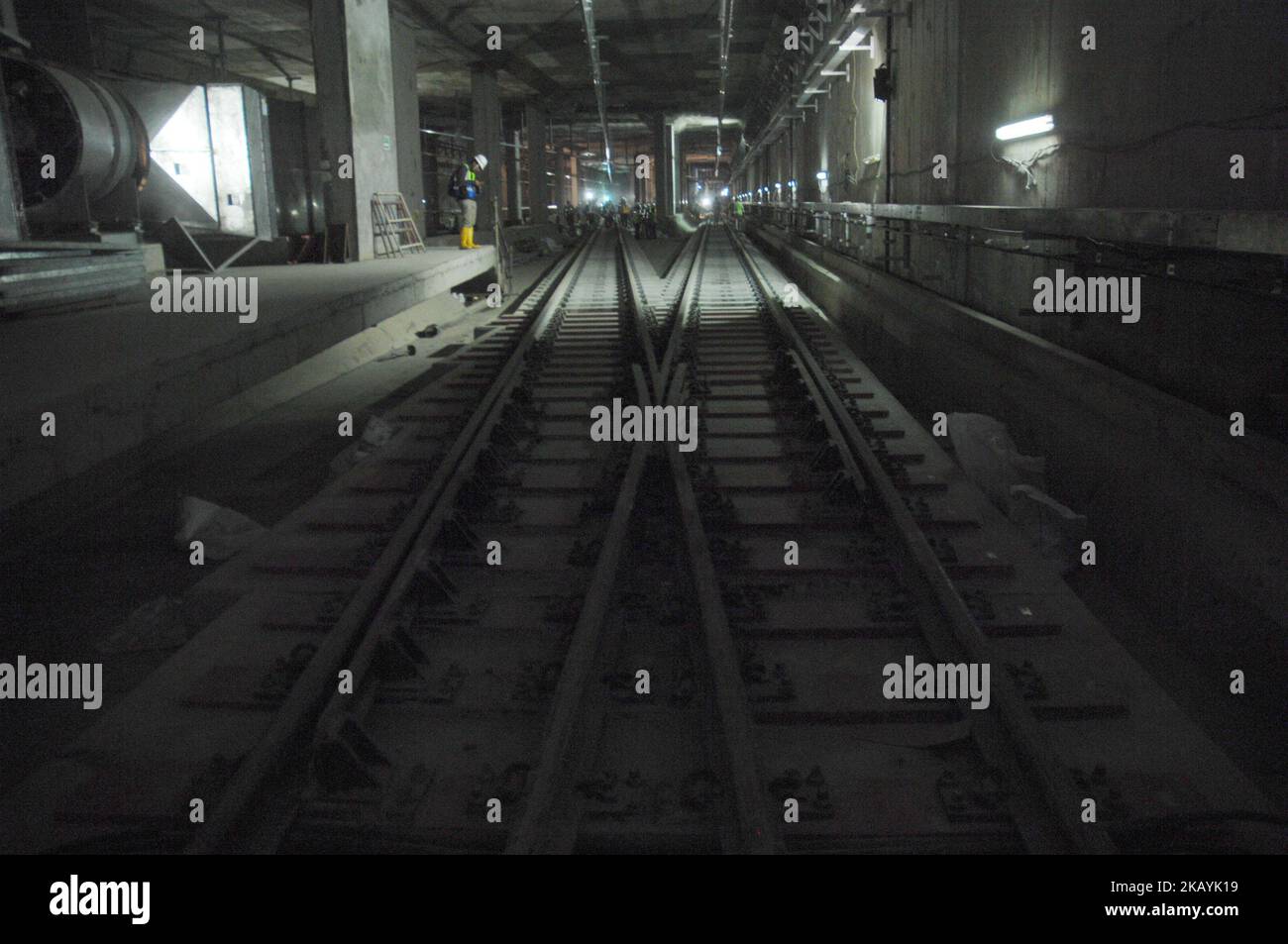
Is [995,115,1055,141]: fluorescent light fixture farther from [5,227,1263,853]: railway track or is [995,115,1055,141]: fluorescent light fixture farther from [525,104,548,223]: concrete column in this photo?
[525,104,548,223]: concrete column

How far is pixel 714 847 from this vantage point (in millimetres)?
2906

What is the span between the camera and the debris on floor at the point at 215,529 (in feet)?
18.4

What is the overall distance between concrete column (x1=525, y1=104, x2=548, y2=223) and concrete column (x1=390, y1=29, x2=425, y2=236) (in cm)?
1414

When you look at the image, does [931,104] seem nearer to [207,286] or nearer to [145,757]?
[207,286]

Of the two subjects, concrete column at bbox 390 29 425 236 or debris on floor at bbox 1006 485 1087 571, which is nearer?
debris on floor at bbox 1006 485 1087 571

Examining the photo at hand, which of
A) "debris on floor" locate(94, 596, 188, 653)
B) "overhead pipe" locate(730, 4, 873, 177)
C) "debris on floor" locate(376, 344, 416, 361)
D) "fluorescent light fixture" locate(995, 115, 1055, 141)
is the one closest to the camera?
"debris on floor" locate(94, 596, 188, 653)

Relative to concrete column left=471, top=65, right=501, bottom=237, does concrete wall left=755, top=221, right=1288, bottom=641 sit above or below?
below

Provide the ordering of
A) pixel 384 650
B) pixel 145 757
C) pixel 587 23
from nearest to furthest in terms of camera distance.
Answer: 1. pixel 145 757
2. pixel 384 650
3. pixel 587 23

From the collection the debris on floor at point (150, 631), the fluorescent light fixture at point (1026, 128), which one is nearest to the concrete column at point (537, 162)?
the fluorescent light fixture at point (1026, 128)

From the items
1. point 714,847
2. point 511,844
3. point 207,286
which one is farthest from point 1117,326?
point 207,286

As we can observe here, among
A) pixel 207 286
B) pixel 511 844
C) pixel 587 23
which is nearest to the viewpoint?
pixel 511 844

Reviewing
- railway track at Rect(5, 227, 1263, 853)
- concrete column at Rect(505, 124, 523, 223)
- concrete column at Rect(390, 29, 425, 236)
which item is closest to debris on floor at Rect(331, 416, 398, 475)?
railway track at Rect(5, 227, 1263, 853)

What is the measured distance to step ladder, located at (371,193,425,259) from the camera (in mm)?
15750

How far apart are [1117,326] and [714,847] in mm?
5095
